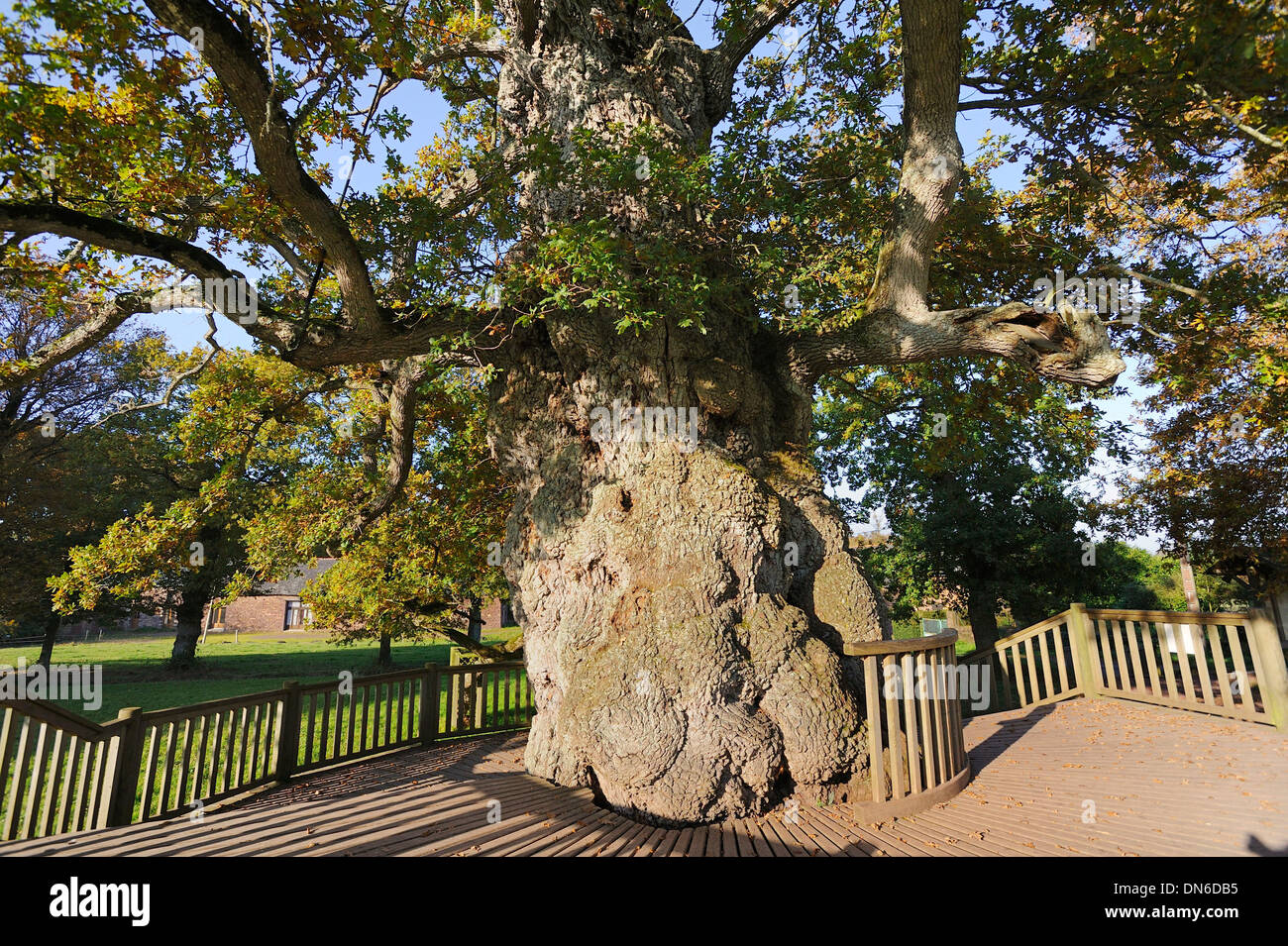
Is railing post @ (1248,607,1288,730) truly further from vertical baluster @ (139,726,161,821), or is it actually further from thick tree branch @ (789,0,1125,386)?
vertical baluster @ (139,726,161,821)

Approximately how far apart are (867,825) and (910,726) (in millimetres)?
830

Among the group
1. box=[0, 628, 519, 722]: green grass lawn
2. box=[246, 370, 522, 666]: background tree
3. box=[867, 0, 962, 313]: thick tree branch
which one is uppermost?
box=[867, 0, 962, 313]: thick tree branch

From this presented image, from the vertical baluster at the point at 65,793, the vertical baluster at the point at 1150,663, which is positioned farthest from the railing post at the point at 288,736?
the vertical baluster at the point at 1150,663

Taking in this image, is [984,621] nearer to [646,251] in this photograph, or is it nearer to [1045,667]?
[1045,667]

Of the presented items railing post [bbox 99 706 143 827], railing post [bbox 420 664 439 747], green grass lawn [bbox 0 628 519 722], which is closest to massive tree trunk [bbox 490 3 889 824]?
railing post [bbox 420 664 439 747]

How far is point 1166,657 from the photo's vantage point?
23.1 feet

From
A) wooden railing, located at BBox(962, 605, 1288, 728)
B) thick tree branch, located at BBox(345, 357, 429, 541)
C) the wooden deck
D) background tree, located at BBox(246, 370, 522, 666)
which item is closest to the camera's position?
the wooden deck

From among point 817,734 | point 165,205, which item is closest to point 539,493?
point 817,734

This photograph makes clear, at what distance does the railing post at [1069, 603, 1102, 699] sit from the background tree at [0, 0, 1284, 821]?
4.19 m

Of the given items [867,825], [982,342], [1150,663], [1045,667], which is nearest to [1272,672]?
[1150,663]

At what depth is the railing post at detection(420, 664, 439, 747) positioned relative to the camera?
26.5ft

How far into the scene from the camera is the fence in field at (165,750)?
4457 millimetres

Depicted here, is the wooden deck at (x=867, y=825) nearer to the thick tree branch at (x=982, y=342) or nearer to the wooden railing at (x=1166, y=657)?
the wooden railing at (x=1166, y=657)
